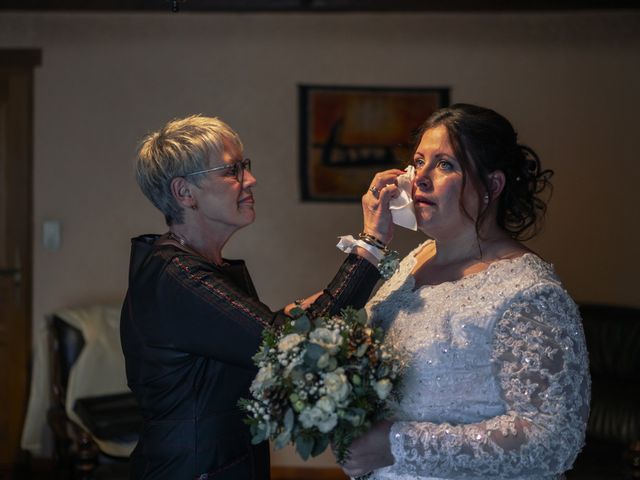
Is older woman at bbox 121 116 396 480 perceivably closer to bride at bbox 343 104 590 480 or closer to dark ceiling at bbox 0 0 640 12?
bride at bbox 343 104 590 480

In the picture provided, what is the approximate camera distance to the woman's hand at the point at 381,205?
217 centimetres

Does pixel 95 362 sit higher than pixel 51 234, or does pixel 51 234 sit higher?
pixel 51 234

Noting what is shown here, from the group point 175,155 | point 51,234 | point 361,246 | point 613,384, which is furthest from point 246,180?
point 51,234

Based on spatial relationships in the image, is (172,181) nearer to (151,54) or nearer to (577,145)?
(151,54)

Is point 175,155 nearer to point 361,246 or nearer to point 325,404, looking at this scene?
point 361,246

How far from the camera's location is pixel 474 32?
4980 mm

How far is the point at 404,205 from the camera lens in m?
2.15

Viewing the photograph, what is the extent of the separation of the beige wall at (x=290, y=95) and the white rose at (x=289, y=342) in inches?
127

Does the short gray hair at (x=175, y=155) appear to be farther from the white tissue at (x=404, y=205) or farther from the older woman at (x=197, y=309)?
the white tissue at (x=404, y=205)

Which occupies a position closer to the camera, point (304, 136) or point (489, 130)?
point (489, 130)

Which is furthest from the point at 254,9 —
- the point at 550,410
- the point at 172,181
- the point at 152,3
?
the point at 550,410

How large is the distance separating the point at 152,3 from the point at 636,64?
2.82m

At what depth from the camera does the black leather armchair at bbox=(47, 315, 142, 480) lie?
409cm

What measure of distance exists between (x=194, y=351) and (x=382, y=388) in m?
0.54
